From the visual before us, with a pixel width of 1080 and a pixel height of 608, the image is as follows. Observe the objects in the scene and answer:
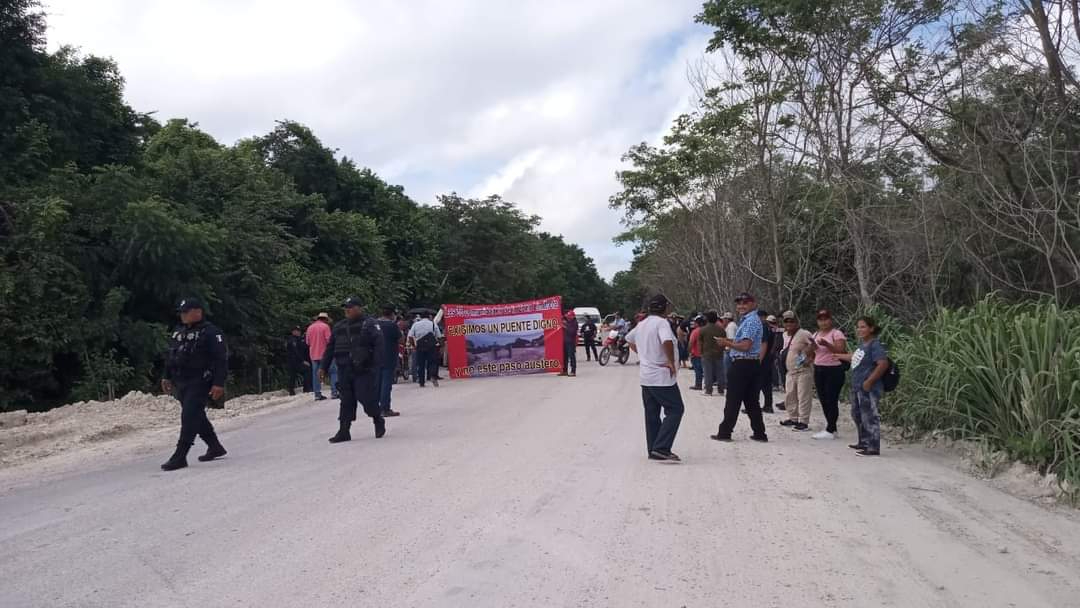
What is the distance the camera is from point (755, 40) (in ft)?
63.6

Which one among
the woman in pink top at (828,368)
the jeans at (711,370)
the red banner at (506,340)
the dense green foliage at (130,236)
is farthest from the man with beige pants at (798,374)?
the dense green foliage at (130,236)

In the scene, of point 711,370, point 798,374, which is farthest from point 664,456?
point 711,370

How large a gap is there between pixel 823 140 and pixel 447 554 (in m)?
14.8

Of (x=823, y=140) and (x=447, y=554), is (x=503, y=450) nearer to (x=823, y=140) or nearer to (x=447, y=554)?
(x=447, y=554)

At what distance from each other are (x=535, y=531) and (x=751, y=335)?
4853mm

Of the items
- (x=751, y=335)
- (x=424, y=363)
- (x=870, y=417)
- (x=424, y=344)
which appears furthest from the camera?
(x=424, y=363)

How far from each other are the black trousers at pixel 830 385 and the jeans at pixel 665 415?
2862mm

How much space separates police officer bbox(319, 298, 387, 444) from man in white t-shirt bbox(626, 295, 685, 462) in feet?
12.0

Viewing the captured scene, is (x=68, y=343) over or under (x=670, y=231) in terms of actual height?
under

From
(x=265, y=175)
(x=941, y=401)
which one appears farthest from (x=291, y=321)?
(x=941, y=401)

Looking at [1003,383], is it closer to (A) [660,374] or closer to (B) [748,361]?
(B) [748,361]

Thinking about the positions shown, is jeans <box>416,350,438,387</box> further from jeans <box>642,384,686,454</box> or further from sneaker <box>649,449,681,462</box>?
sneaker <box>649,449,681,462</box>

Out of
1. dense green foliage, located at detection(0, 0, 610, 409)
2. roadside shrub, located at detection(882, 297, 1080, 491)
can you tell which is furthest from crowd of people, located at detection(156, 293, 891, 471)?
dense green foliage, located at detection(0, 0, 610, 409)

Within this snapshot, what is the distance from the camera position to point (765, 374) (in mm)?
12531
